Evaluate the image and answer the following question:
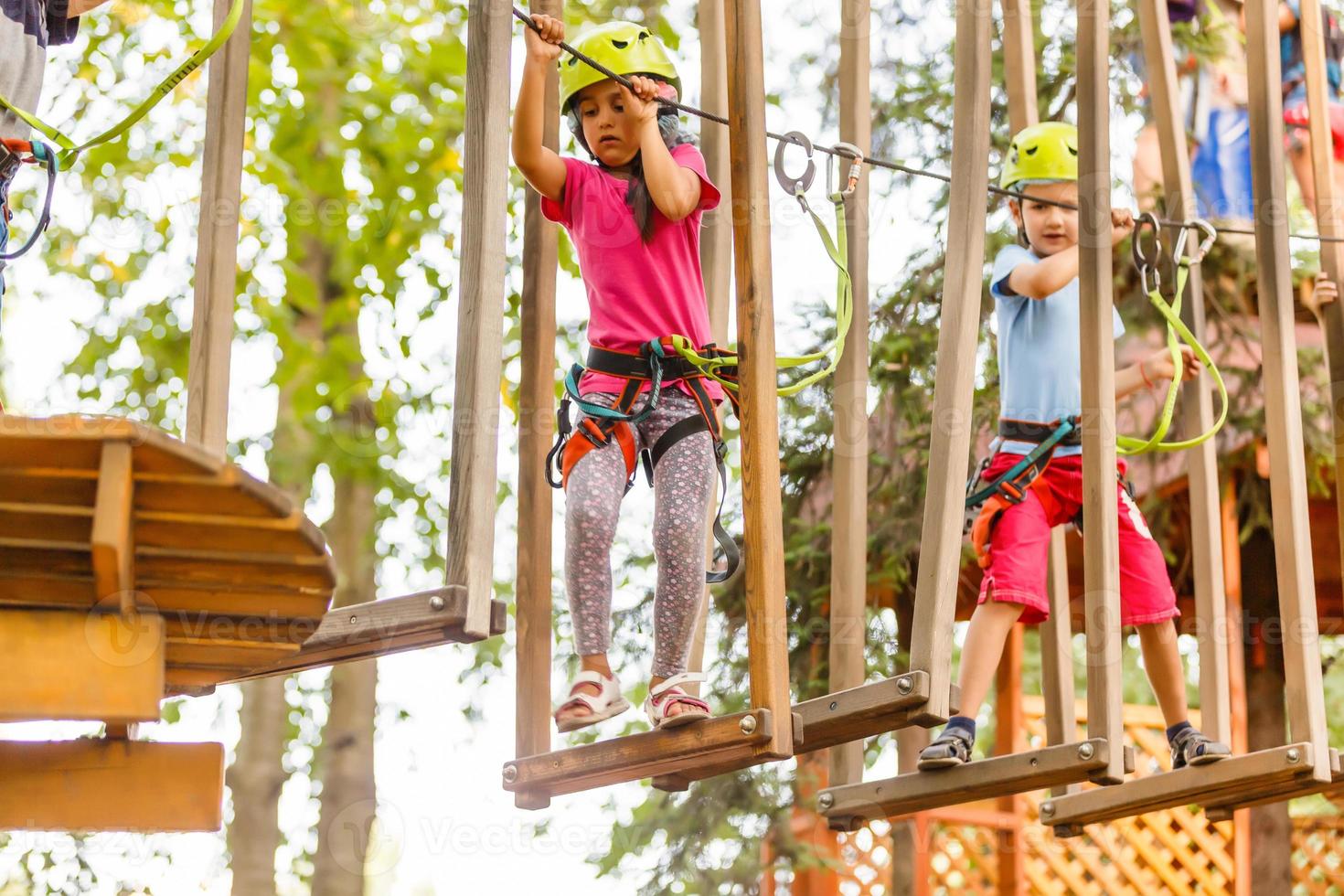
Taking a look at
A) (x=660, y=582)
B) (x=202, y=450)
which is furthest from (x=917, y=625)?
(x=202, y=450)

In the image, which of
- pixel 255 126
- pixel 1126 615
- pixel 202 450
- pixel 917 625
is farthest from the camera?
pixel 255 126

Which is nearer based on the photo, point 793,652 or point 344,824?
point 793,652

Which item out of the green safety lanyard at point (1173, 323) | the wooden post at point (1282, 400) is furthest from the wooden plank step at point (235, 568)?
the wooden post at point (1282, 400)

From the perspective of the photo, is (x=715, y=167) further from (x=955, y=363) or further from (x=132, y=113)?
(x=132, y=113)

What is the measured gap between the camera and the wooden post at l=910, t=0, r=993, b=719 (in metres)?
4.20

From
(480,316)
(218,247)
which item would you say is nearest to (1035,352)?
(480,316)

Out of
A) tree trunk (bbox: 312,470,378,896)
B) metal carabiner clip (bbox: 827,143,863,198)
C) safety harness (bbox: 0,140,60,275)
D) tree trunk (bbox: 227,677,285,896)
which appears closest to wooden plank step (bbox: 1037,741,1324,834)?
metal carabiner clip (bbox: 827,143,863,198)

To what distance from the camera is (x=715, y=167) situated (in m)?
4.93

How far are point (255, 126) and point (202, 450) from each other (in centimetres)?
756

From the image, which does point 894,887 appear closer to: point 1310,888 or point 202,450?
point 1310,888

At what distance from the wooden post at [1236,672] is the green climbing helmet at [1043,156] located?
9.70 feet

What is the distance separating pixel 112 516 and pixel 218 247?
1523 mm

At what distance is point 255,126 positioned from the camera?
963cm

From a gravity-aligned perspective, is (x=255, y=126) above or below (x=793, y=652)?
above
